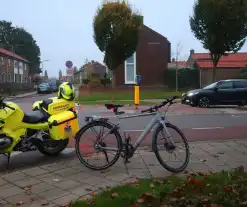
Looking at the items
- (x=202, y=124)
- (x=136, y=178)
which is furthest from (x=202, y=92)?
(x=136, y=178)

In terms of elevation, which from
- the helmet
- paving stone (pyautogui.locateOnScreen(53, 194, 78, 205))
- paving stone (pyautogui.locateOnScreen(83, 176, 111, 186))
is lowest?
paving stone (pyautogui.locateOnScreen(53, 194, 78, 205))

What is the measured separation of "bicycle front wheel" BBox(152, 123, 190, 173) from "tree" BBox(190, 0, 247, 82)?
25.1m

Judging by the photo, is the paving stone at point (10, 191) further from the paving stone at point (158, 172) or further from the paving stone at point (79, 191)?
the paving stone at point (158, 172)

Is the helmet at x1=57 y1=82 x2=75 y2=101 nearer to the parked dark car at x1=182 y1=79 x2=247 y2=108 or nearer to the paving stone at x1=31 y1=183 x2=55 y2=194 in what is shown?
the paving stone at x1=31 y1=183 x2=55 y2=194

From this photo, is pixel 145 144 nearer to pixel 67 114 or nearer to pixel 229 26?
pixel 67 114

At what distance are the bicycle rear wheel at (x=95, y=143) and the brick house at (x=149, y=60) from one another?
34655 mm

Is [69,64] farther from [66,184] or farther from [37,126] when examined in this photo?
[66,184]

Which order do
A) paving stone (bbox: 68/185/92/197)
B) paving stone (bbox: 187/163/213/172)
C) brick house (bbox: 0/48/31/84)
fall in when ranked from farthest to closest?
brick house (bbox: 0/48/31/84), paving stone (bbox: 187/163/213/172), paving stone (bbox: 68/185/92/197)

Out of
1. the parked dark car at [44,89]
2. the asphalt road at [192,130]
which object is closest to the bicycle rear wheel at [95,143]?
the asphalt road at [192,130]

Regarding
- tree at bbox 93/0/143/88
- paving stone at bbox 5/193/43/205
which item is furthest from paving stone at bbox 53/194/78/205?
tree at bbox 93/0/143/88

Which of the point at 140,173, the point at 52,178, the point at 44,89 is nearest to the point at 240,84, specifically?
the point at 140,173

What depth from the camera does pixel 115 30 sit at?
3353 cm

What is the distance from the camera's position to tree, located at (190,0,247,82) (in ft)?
97.1

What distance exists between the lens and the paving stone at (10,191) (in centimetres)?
471
